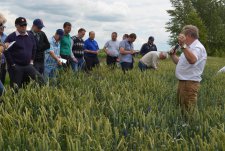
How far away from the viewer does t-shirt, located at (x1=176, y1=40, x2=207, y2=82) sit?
482 centimetres

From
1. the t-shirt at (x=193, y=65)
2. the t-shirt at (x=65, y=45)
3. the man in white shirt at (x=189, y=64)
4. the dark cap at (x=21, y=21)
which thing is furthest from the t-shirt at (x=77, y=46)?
the t-shirt at (x=193, y=65)

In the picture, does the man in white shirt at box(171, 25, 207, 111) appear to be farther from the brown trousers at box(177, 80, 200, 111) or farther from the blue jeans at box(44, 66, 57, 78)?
the blue jeans at box(44, 66, 57, 78)

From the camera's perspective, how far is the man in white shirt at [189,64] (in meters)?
4.71

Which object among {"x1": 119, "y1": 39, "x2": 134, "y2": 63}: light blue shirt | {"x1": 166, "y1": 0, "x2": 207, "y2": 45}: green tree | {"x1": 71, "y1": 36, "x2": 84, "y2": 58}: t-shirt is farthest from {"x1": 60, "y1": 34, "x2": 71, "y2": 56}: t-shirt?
{"x1": 166, "y1": 0, "x2": 207, "y2": 45}: green tree

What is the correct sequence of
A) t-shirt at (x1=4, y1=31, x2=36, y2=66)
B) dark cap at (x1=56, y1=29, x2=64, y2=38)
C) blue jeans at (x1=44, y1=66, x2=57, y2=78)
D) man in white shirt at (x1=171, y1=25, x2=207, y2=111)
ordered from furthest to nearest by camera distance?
1. blue jeans at (x1=44, y1=66, x2=57, y2=78)
2. dark cap at (x1=56, y1=29, x2=64, y2=38)
3. t-shirt at (x1=4, y1=31, x2=36, y2=66)
4. man in white shirt at (x1=171, y1=25, x2=207, y2=111)

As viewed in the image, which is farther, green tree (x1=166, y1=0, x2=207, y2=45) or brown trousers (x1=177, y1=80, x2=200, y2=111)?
green tree (x1=166, y1=0, x2=207, y2=45)

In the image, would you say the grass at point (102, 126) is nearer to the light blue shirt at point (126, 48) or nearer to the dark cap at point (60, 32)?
the dark cap at point (60, 32)

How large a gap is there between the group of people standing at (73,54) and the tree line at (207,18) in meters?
51.3

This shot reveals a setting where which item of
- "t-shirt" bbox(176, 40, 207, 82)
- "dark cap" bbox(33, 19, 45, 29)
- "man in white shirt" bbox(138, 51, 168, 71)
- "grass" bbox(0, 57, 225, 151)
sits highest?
"dark cap" bbox(33, 19, 45, 29)

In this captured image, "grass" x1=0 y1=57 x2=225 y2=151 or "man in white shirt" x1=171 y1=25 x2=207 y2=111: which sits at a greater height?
"man in white shirt" x1=171 y1=25 x2=207 y2=111

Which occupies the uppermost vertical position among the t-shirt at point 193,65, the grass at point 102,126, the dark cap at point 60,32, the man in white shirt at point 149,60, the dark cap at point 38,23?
the dark cap at point 38,23

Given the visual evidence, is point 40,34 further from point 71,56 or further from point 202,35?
point 202,35

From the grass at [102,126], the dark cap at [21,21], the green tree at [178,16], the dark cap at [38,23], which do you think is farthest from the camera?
the green tree at [178,16]

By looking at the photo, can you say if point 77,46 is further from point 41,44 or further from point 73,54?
point 41,44
